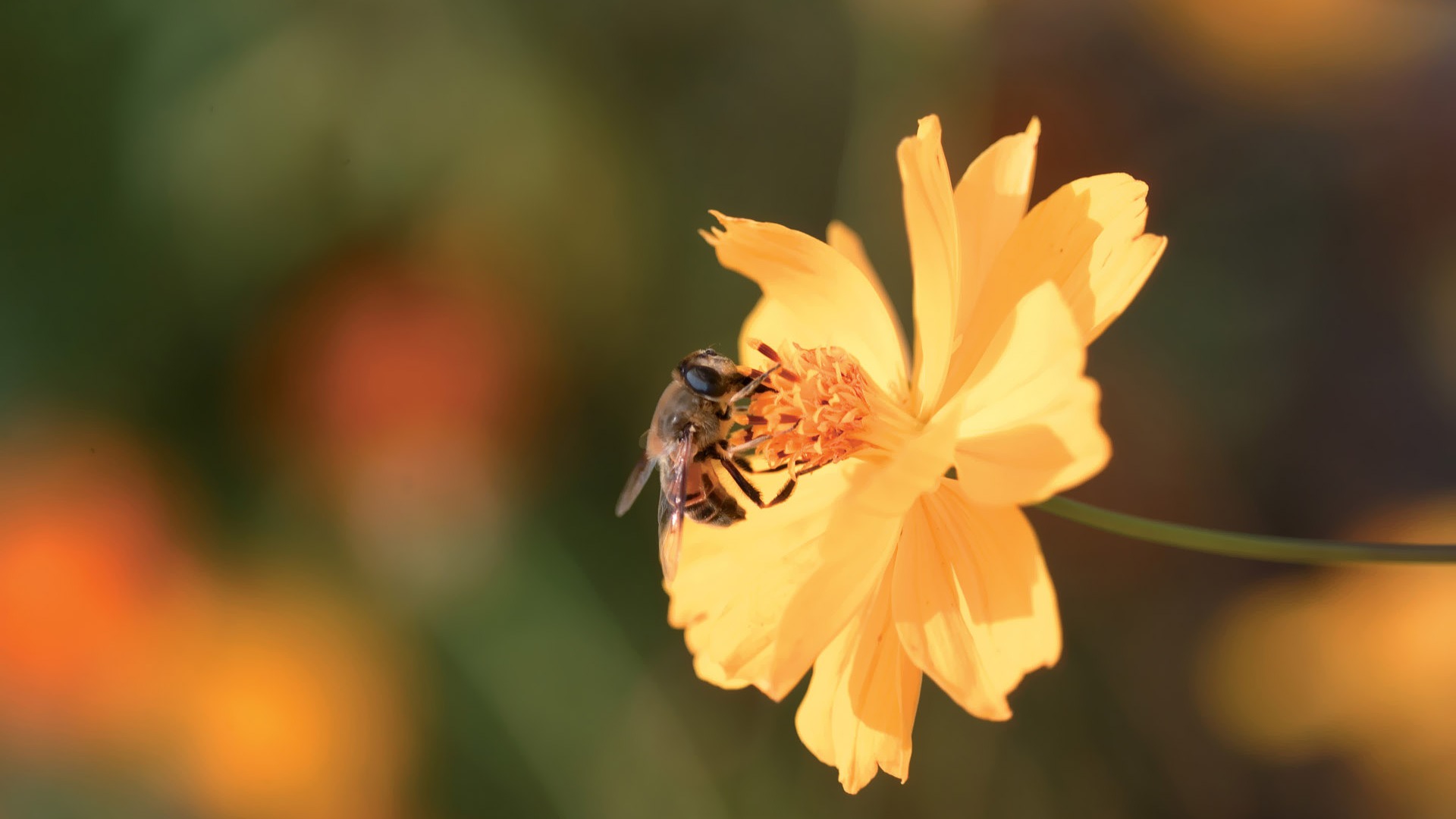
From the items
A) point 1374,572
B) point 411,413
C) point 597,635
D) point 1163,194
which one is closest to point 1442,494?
point 1374,572

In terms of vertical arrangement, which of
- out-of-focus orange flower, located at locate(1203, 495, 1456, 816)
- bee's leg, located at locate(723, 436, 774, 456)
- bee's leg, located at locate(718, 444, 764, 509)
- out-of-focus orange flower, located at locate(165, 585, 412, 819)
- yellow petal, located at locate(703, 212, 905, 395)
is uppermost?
yellow petal, located at locate(703, 212, 905, 395)

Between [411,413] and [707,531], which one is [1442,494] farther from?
[411,413]

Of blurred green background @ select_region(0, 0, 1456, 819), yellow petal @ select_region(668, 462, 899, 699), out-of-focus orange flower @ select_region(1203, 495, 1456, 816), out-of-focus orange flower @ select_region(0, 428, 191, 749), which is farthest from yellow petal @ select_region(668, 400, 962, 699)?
out-of-focus orange flower @ select_region(0, 428, 191, 749)

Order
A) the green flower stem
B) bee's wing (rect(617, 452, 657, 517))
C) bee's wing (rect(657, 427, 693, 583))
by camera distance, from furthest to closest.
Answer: bee's wing (rect(617, 452, 657, 517)) → bee's wing (rect(657, 427, 693, 583)) → the green flower stem

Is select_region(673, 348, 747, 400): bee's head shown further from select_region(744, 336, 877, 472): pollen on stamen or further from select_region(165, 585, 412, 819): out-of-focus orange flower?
select_region(165, 585, 412, 819): out-of-focus orange flower

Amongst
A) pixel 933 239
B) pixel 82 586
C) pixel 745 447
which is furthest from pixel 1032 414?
pixel 82 586
